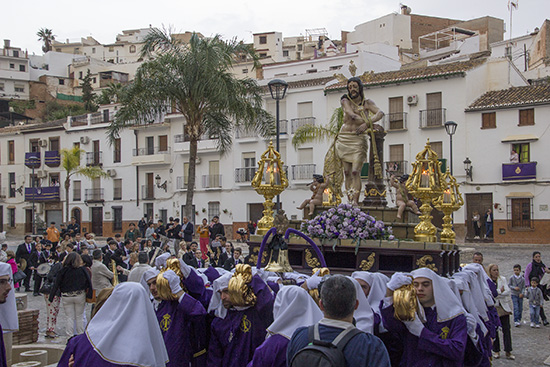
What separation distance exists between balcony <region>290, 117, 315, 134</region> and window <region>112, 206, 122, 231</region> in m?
16.1

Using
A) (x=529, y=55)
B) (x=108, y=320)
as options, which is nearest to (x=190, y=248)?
(x=108, y=320)

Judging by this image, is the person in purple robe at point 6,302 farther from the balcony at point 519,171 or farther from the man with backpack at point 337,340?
the balcony at point 519,171

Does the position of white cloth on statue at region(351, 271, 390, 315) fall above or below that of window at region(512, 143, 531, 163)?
below

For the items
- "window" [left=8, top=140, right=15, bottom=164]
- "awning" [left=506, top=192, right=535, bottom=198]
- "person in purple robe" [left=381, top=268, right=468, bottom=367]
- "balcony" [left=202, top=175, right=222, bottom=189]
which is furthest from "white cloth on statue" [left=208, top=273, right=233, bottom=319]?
"window" [left=8, top=140, right=15, bottom=164]

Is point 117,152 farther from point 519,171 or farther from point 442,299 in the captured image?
point 442,299

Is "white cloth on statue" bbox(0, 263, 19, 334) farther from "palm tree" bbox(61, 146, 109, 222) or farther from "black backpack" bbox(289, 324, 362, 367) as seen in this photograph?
"palm tree" bbox(61, 146, 109, 222)

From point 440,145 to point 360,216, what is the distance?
85.8ft

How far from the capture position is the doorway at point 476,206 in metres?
33.6

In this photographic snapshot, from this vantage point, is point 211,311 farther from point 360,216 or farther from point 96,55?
point 96,55

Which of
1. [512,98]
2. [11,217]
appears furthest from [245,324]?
[11,217]

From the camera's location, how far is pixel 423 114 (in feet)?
117

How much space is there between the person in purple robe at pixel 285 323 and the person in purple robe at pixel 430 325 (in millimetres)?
931

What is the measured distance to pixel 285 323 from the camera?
177 inches

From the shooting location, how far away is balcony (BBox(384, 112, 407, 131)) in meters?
36.2
